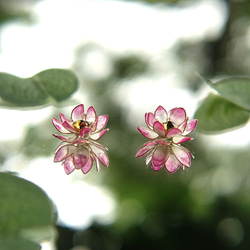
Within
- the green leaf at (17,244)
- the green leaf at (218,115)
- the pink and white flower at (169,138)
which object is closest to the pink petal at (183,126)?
the pink and white flower at (169,138)

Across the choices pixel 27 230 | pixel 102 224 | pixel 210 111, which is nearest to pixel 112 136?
pixel 102 224

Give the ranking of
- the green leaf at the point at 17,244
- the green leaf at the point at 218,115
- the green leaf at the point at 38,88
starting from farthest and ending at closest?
the green leaf at the point at 218,115 → the green leaf at the point at 38,88 → the green leaf at the point at 17,244

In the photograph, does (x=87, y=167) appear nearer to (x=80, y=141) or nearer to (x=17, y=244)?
(x=80, y=141)

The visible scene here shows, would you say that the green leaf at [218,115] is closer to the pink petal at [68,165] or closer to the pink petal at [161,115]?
the pink petal at [161,115]

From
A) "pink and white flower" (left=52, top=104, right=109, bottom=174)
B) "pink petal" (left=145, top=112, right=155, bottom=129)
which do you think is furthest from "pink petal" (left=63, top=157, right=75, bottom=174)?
"pink petal" (left=145, top=112, right=155, bottom=129)

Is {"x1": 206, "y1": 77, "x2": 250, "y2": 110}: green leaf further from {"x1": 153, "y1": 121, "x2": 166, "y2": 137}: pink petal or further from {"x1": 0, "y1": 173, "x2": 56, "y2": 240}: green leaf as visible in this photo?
{"x1": 0, "y1": 173, "x2": 56, "y2": 240}: green leaf

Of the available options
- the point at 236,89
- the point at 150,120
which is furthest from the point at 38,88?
the point at 236,89
